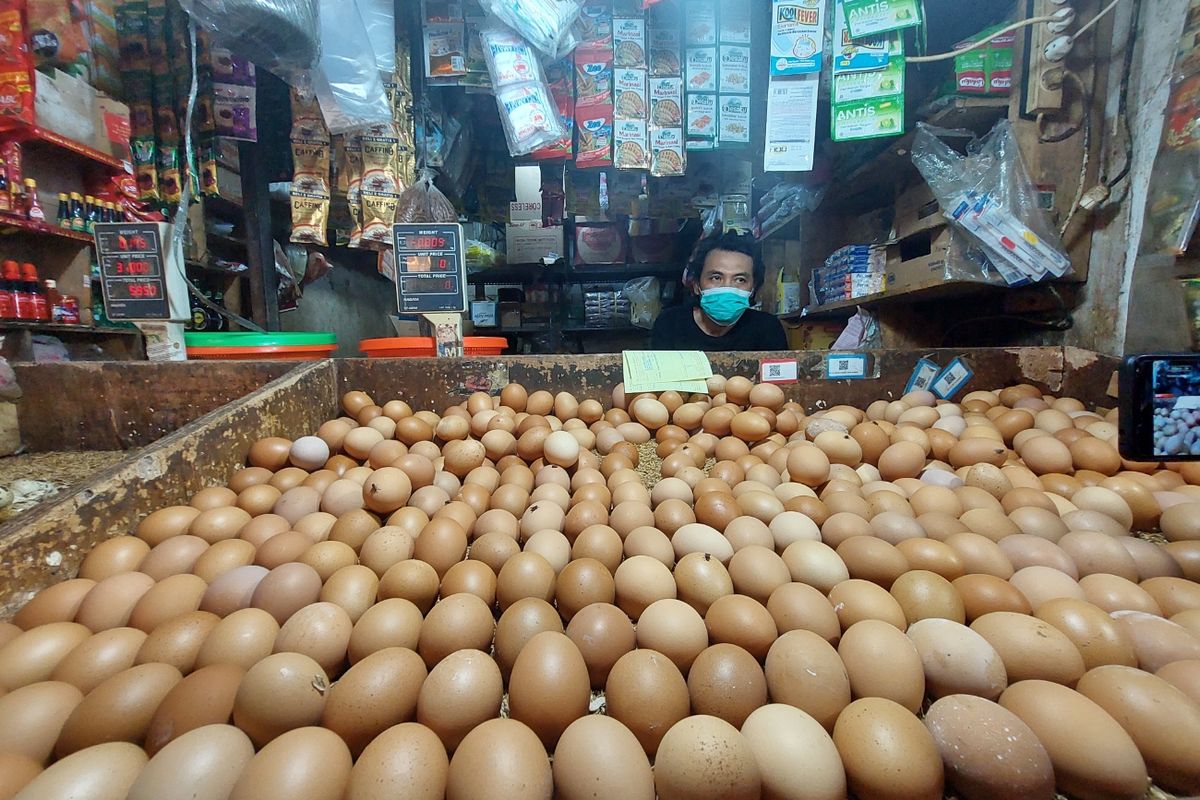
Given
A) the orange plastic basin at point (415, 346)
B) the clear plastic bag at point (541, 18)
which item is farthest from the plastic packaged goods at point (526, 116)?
the orange plastic basin at point (415, 346)

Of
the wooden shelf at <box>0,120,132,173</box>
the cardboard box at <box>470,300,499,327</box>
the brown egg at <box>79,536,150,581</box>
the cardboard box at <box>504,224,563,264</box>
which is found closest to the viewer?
the brown egg at <box>79,536,150,581</box>

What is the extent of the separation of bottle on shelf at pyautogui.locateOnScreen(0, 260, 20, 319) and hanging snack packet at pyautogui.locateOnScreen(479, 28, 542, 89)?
265 centimetres

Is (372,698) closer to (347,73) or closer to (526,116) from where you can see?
(526,116)

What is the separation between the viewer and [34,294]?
99.4 inches

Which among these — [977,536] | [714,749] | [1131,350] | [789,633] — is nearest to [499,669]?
[714,749]

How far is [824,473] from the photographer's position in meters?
1.41

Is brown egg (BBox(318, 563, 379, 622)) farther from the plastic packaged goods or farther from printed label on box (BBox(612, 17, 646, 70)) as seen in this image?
printed label on box (BBox(612, 17, 646, 70))

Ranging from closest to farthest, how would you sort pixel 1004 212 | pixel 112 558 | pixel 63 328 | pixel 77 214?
pixel 112 558, pixel 1004 212, pixel 63 328, pixel 77 214

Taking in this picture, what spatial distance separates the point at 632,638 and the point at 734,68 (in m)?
2.78

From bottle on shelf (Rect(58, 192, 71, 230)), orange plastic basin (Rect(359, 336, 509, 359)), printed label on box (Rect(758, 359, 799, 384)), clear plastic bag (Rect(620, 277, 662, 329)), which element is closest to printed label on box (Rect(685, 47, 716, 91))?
printed label on box (Rect(758, 359, 799, 384))

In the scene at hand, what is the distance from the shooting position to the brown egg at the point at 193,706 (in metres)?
0.66

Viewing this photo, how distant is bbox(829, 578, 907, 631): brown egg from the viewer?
0.86 metres

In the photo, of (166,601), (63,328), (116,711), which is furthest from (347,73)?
(116,711)

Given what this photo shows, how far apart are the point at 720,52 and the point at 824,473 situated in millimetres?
2281
